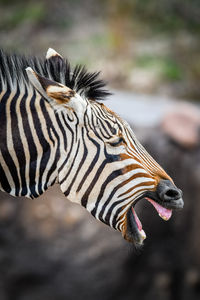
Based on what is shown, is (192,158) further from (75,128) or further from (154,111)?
(75,128)

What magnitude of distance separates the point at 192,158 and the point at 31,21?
1034 cm

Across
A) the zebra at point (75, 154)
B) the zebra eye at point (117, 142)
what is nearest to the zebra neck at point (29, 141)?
the zebra at point (75, 154)

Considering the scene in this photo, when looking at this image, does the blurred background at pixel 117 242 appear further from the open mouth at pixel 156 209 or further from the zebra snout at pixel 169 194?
the zebra snout at pixel 169 194

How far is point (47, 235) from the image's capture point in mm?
8555

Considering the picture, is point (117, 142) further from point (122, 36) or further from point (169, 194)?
point (122, 36)

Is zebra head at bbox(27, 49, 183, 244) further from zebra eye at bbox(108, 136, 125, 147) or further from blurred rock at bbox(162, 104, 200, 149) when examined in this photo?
blurred rock at bbox(162, 104, 200, 149)

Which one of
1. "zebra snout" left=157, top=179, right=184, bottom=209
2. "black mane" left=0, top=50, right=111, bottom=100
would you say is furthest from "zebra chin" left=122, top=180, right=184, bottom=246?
"black mane" left=0, top=50, right=111, bottom=100

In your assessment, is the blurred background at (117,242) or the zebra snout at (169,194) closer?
the zebra snout at (169,194)

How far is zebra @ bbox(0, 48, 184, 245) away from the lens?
7.51ft

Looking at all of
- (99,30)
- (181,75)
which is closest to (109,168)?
(181,75)

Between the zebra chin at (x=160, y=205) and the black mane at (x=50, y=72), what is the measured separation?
23.3 inches

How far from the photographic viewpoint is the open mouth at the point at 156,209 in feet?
7.36

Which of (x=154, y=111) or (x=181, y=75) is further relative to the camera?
(x=181, y=75)

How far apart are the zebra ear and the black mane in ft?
0.60
